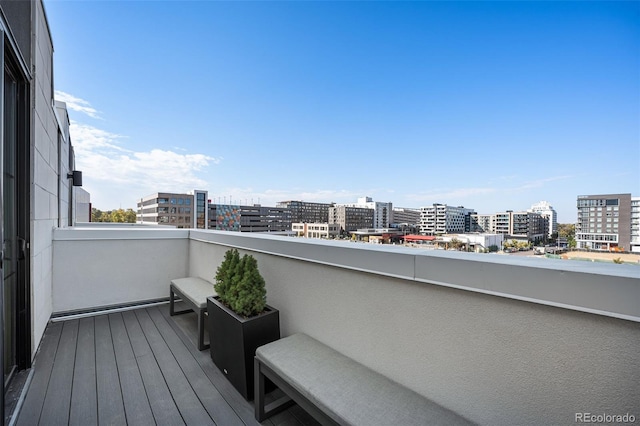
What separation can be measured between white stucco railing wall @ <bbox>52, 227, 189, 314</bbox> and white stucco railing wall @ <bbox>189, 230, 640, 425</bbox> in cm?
308

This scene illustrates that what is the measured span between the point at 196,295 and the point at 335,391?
204cm

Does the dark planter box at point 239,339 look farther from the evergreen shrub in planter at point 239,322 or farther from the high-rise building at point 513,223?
Result: the high-rise building at point 513,223

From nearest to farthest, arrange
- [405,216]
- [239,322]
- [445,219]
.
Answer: [239,322], [445,219], [405,216]

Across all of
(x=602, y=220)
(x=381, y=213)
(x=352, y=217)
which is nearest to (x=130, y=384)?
(x=602, y=220)

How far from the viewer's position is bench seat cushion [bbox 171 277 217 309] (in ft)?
8.69

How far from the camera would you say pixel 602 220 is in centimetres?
664

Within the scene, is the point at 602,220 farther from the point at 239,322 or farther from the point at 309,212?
the point at 309,212

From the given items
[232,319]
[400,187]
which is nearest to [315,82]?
[232,319]

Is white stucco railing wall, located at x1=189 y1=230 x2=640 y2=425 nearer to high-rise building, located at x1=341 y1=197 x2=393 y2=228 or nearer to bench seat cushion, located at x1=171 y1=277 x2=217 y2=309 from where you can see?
bench seat cushion, located at x1=171 y1=277 x2=217 y2=309

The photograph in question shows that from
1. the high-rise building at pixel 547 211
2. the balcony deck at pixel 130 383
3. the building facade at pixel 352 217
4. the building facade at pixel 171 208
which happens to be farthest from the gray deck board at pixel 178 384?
the building facade at pixel 171 208

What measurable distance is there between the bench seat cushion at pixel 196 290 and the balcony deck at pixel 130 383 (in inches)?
16.9

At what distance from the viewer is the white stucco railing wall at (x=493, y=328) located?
88 centimetres

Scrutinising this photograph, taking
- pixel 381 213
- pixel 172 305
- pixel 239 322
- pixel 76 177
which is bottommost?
pixel 172 305

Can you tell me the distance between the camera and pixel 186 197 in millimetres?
41344
